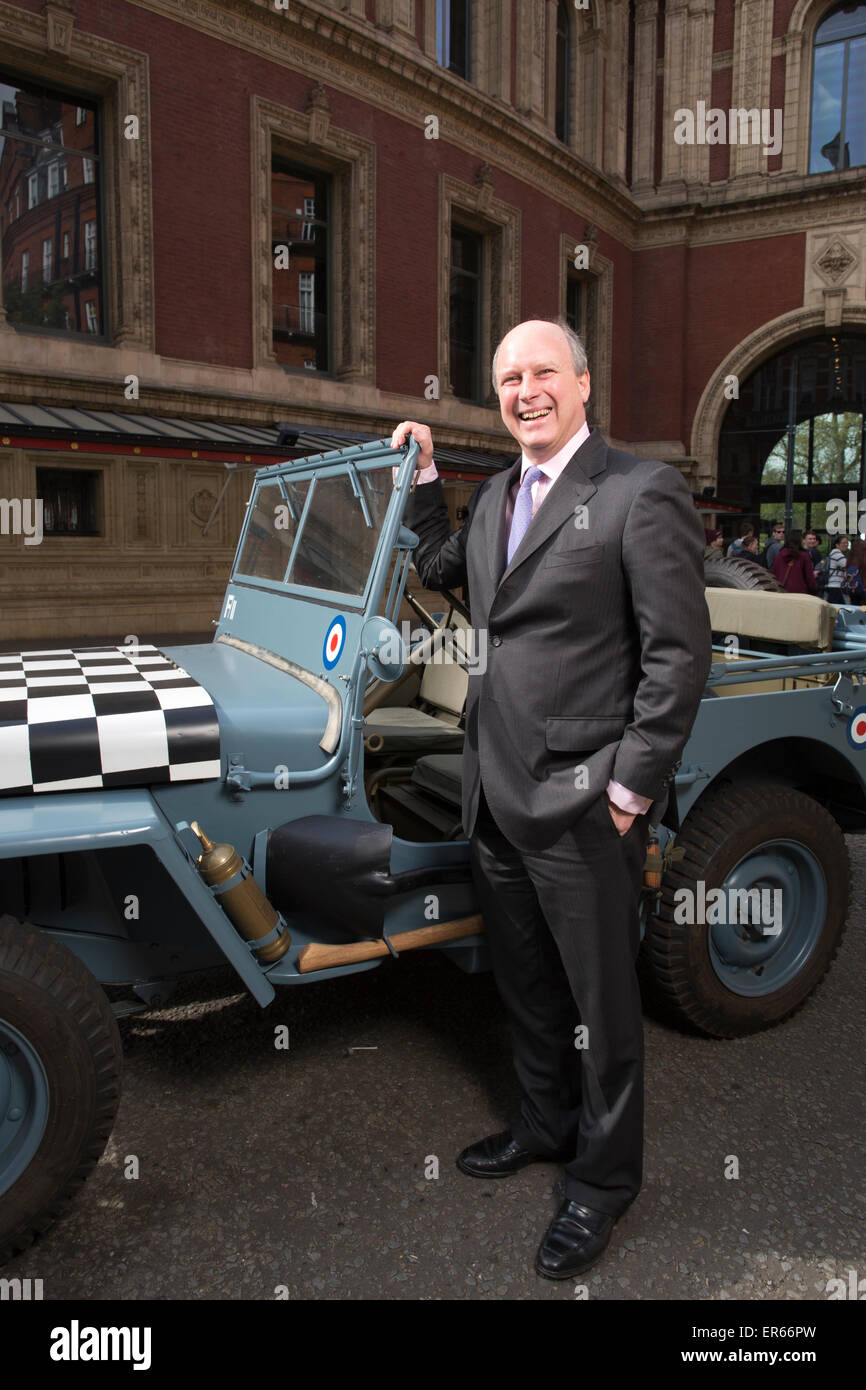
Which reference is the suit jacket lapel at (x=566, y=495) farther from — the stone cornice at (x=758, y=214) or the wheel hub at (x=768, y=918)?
the stone cornice at (x=758, y=214)

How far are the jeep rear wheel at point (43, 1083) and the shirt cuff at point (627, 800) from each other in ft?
4.23

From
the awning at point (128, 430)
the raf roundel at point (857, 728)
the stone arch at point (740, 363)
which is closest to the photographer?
the raf roundel at point (857, 728)

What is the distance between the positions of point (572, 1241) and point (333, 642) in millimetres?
1702

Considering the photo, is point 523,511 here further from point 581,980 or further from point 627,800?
point 581,980

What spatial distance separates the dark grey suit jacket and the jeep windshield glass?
66 centimetres

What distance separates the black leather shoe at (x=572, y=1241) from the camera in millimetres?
2186

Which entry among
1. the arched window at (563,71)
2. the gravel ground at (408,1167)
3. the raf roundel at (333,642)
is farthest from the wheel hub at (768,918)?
the arched window at (563,71)

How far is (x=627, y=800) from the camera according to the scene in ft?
7.07

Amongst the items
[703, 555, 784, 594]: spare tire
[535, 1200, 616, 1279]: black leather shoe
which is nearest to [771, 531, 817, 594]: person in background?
[703, 555, 784, 594]: spare tire

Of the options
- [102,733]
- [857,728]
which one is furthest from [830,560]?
[102,733]

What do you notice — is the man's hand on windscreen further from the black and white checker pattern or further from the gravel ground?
the gravel ground

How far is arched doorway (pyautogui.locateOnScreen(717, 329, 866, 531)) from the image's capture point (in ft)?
74.3

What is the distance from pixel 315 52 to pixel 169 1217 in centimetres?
1632

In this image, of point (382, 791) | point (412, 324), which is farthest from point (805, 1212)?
point (412, 324)
